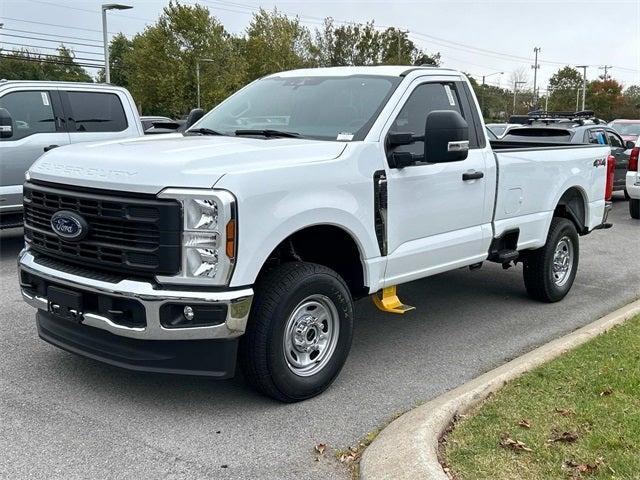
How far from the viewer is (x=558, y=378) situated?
4.53 meters

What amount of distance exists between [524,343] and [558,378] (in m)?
1.33

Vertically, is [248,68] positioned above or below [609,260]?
above

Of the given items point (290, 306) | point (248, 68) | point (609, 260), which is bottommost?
point (609, 260)

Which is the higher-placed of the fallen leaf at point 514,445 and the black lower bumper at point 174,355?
the black lower bumper at point 174,355

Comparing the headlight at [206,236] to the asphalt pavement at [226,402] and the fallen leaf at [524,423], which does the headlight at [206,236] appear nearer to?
the asphalt pavement at [226,402]

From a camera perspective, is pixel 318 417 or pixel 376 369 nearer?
pixel 318 417


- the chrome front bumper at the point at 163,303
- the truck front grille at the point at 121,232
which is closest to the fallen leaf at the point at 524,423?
the chrome front bumper at the point at 163,303

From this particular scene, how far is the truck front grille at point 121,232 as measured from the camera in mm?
3803

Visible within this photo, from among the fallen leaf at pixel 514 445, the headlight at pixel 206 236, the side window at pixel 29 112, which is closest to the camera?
the fallen leaf at pixel 514 445

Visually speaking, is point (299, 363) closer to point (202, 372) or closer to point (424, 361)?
point (202, 372)

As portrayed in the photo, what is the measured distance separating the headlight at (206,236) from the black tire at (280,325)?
1.31ft

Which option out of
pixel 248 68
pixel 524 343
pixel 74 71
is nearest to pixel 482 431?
pixel 524 343

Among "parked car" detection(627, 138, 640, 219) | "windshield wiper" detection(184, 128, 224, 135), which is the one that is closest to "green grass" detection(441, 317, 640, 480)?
"windshield wiper" detection(184, 128, 224, 135)

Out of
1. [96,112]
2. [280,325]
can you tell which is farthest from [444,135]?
[96,112]
